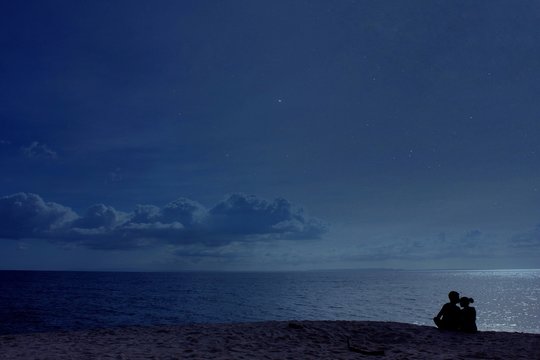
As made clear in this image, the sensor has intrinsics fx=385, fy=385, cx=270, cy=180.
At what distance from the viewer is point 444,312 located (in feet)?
52.8

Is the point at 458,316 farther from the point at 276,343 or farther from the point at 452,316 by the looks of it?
the point at 276,343

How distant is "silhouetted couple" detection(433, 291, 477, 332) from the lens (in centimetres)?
1530

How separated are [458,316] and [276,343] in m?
7.79

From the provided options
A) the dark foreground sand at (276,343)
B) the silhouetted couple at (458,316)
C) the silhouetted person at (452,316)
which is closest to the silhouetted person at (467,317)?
the silhouetted couple at (458,316)

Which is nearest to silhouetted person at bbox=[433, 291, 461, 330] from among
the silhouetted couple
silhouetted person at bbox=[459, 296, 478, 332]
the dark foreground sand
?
the silhouetted couple

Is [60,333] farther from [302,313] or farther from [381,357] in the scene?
[302,313]

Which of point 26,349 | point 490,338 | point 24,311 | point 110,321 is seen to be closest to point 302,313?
point 110,321

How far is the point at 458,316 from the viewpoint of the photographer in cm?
1566

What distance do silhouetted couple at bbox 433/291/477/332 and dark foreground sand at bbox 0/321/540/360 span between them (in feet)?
1.78

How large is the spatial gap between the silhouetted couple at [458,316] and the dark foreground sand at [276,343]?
54 centimetres

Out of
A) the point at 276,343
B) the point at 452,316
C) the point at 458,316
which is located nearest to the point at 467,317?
the point at 458,316

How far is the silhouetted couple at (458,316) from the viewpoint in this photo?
50.2ft

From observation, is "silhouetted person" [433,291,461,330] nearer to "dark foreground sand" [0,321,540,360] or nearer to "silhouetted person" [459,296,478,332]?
"silhouetted person" [459,296,478,332]

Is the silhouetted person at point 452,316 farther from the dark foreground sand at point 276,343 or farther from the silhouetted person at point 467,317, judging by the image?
the dark foreground sand at point 276,343
